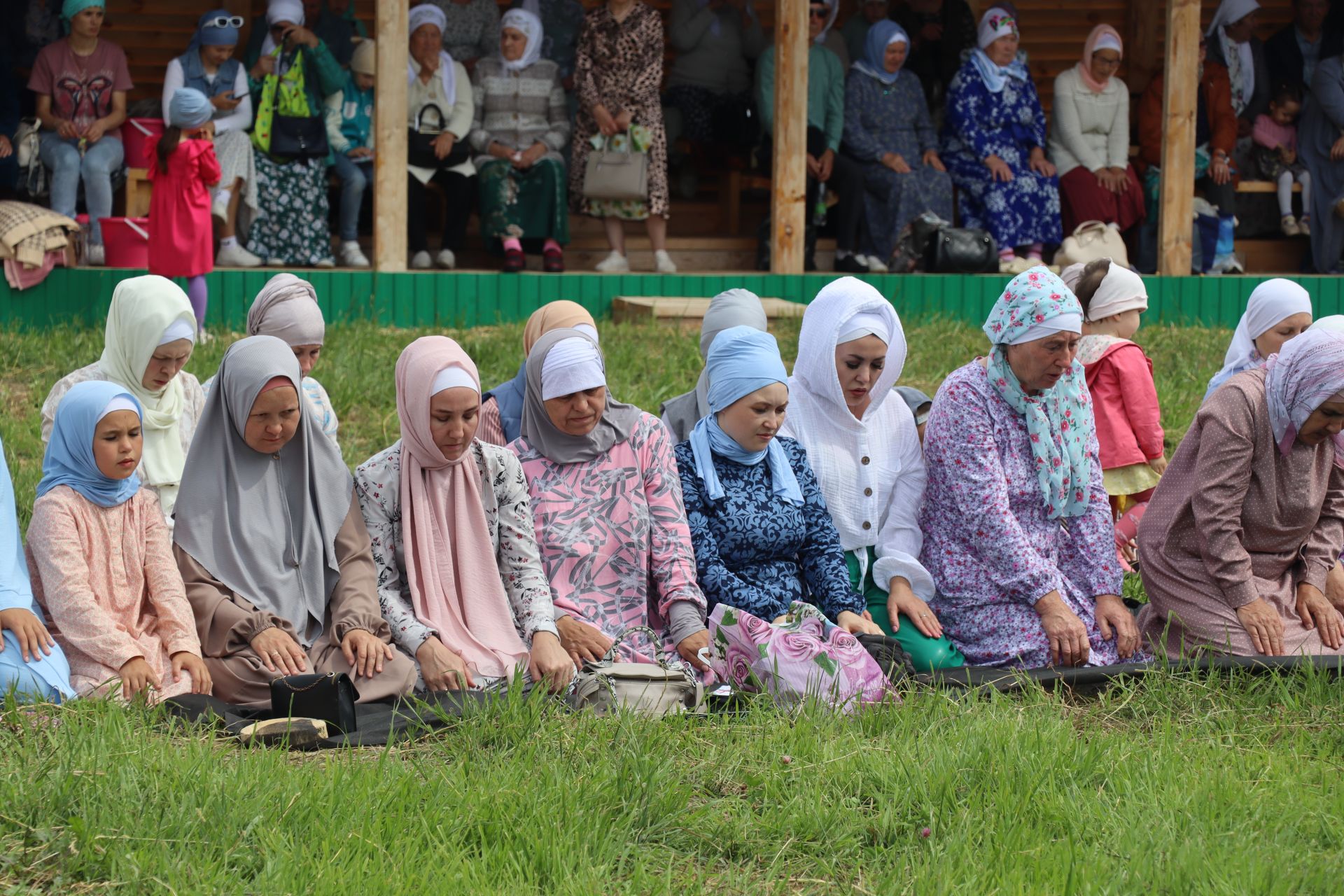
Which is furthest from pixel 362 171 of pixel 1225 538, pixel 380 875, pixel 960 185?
pixel 380 875

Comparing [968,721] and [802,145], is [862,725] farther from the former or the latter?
[802,145]

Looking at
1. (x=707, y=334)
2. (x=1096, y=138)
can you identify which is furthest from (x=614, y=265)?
(x=707, y=334)

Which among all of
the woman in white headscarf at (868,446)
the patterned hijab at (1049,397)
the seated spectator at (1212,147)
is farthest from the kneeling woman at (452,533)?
the seated spectator at (1212,147)

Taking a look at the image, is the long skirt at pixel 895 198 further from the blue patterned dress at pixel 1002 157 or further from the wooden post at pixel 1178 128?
the wooden post at pixel 1178 128

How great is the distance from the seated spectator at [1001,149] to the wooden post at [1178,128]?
2.45 ft

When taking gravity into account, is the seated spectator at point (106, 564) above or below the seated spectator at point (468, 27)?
below

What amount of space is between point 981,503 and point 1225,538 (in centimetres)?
72

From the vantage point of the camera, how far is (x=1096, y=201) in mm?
10602

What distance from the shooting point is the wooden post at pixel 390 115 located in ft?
29.3

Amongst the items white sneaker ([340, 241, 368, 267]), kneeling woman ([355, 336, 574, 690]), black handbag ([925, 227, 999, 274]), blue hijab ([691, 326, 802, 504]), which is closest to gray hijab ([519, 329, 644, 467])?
kneeling woman ([355, 336, 574, 690])

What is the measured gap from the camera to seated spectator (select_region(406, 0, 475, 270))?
374 inches

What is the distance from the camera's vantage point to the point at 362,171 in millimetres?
9703

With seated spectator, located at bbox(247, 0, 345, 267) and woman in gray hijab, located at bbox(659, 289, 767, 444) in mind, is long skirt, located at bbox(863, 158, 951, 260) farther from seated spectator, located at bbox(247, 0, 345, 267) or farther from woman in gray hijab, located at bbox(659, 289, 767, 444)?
woman in gray hijab, located at bbox(659, 289, 767, 444)

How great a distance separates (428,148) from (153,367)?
512 centimetres
